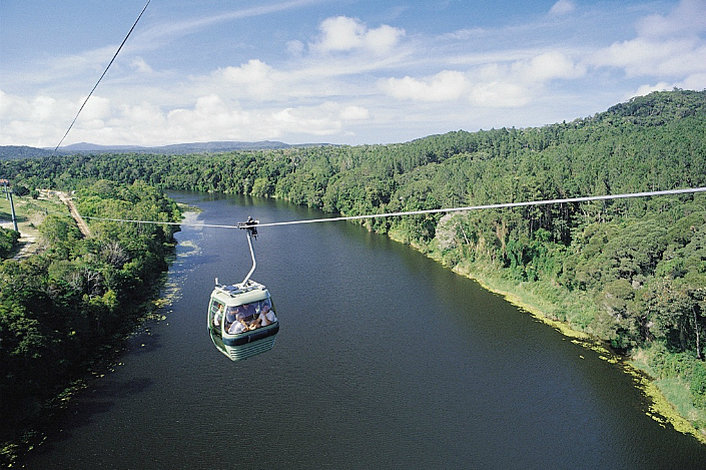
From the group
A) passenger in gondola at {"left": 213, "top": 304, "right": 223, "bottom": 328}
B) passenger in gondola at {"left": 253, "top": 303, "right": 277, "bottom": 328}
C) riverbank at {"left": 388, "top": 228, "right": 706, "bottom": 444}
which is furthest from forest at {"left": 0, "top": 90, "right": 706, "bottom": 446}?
passenger in gondola at {"left": 253, "top": 303, "right": 277, "bottom": 328}

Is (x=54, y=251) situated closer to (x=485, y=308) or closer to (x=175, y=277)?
(x=175, y=277)

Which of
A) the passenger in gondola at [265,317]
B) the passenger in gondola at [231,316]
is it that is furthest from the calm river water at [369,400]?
the passenger in gondola at [231,316]

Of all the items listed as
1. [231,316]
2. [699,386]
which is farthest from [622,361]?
[231,316]

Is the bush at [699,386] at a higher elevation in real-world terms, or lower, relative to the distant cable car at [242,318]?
lower

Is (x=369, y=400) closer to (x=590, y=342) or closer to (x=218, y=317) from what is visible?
(x=218, y=317)

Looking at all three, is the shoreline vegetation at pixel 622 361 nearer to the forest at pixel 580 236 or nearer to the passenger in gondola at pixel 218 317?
the forest at pixel 580 236

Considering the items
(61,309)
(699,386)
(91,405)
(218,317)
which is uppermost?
(218,317)
